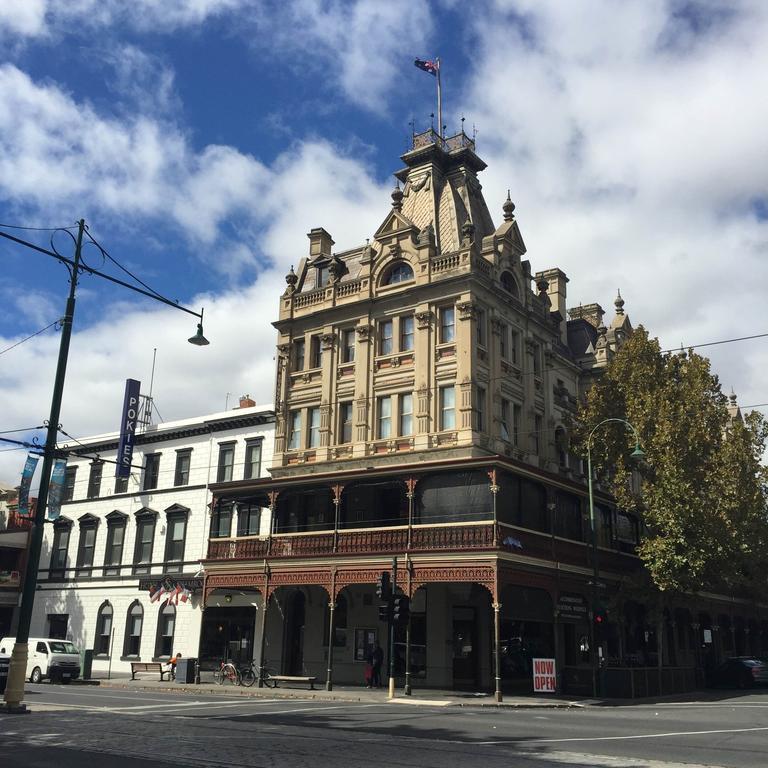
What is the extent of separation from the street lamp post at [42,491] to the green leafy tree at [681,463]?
62.5 feet

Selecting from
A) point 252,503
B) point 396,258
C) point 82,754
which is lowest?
point 82,754

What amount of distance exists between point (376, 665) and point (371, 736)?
16471 mm

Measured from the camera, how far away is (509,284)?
37.7 metres

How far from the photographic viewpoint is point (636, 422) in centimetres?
3309

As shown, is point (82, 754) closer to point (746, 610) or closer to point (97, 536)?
point (97, 536)

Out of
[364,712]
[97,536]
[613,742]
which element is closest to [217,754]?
[613,742]

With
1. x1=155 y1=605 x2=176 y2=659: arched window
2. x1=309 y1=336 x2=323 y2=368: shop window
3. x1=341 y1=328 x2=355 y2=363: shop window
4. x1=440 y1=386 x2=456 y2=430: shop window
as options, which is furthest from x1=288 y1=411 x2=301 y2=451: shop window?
x1=155 y1=605 x2=176 y2=659: arched window

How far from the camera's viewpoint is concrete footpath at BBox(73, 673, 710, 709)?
82.9 feet

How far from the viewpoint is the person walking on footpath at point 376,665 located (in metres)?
31.3

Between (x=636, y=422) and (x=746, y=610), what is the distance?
24388 mm

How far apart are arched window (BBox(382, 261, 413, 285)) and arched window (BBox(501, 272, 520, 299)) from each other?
171 inches

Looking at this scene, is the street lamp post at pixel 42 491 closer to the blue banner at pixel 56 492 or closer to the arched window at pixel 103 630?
the arched window at pixel 103 630

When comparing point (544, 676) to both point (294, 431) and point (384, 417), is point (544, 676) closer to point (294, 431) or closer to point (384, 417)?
point (384, 417)

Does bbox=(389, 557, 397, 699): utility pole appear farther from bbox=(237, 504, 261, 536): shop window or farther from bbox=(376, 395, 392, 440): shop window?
bbox=(237, 504, 261, 536): shop window
